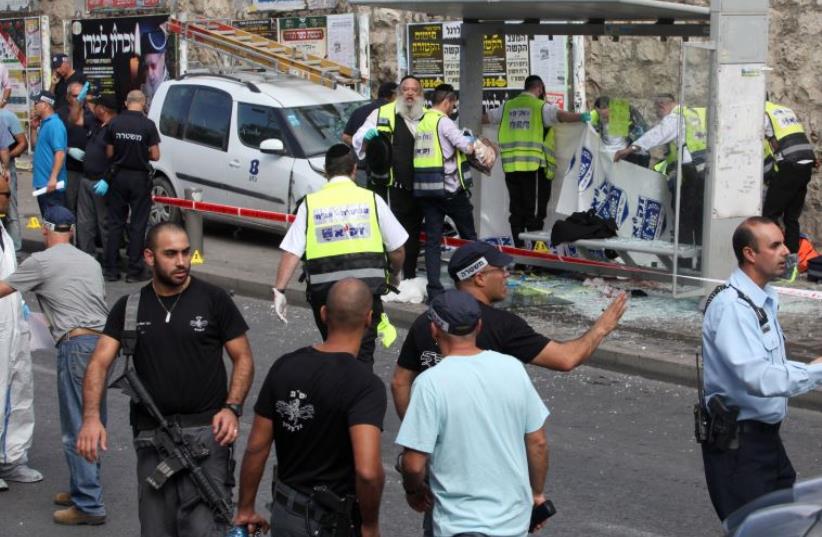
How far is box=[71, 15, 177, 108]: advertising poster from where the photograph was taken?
21.3 meters

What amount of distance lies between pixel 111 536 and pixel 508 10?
724 cm

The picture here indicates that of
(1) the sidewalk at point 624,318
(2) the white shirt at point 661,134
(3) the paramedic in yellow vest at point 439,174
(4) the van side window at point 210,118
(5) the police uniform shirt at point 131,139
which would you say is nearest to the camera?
(1) the sidewalk at point 624,318

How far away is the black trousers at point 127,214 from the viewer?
13789 mm

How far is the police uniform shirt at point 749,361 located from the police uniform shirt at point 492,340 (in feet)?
2.25

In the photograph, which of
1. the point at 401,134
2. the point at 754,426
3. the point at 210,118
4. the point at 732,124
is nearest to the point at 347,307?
the point at 754,426

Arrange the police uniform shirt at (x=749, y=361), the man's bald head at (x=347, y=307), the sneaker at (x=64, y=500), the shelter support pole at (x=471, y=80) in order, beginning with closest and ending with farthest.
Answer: the man's bald head at (x=347, y=307), the police uniform shirt at (x=749, y=361), the sneaker at (x=64, y=500), the shelter support pole at (x=471, y=80)

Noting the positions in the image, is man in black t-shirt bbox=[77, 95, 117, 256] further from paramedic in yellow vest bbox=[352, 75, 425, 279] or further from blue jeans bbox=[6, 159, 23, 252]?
paramedic in yellow vest bbox=[352, 75, 425, 279]

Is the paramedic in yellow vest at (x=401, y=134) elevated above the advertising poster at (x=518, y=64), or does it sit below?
below

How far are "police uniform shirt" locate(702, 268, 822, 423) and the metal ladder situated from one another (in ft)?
35.0

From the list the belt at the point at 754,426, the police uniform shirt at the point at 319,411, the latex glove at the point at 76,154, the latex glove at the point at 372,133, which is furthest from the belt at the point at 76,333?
the latex glove at the point at 76,154

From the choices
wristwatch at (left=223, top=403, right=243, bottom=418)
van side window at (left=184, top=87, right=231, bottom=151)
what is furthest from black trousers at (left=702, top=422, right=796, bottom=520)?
van side window at (left=184, top=87, right=231, bottom=151)

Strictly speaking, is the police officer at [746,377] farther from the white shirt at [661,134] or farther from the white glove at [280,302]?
→ the white shirt at [661,134]

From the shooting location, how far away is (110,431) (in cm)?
884

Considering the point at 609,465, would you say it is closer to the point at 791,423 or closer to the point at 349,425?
the point at 791,423
